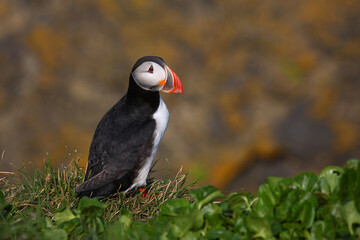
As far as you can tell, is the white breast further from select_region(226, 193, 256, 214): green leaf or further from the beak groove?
select_region(226, 193, 256, 214): green leaf

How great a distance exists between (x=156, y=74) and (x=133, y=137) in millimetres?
505

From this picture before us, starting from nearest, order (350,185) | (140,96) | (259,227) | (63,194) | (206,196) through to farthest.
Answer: (259,227), (350,185), (206,196), (63,194), (140,96)

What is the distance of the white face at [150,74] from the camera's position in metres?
4.00

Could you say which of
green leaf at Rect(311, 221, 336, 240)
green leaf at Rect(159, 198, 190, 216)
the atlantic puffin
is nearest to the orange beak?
the atlantic puffin

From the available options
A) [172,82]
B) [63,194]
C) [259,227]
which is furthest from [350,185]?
[63,194]

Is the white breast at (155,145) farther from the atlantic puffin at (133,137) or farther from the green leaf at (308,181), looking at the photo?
the green leaf at (308,181)

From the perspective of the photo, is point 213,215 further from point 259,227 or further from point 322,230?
point 322,230

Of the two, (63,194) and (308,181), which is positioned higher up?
(308,181)

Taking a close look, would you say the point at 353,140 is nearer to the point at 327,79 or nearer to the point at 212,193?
the point at 327,79

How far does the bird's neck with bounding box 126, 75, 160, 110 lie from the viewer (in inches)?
163

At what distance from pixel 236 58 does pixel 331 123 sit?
1084 millimetres

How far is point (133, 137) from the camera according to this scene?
159 inches

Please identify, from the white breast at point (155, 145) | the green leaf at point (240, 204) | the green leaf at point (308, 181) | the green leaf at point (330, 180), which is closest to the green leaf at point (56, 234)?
the green leaf at point (240, 204)

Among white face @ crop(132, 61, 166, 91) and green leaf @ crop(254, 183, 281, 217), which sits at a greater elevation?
white face @ crop(132, 61, 166, 91)
